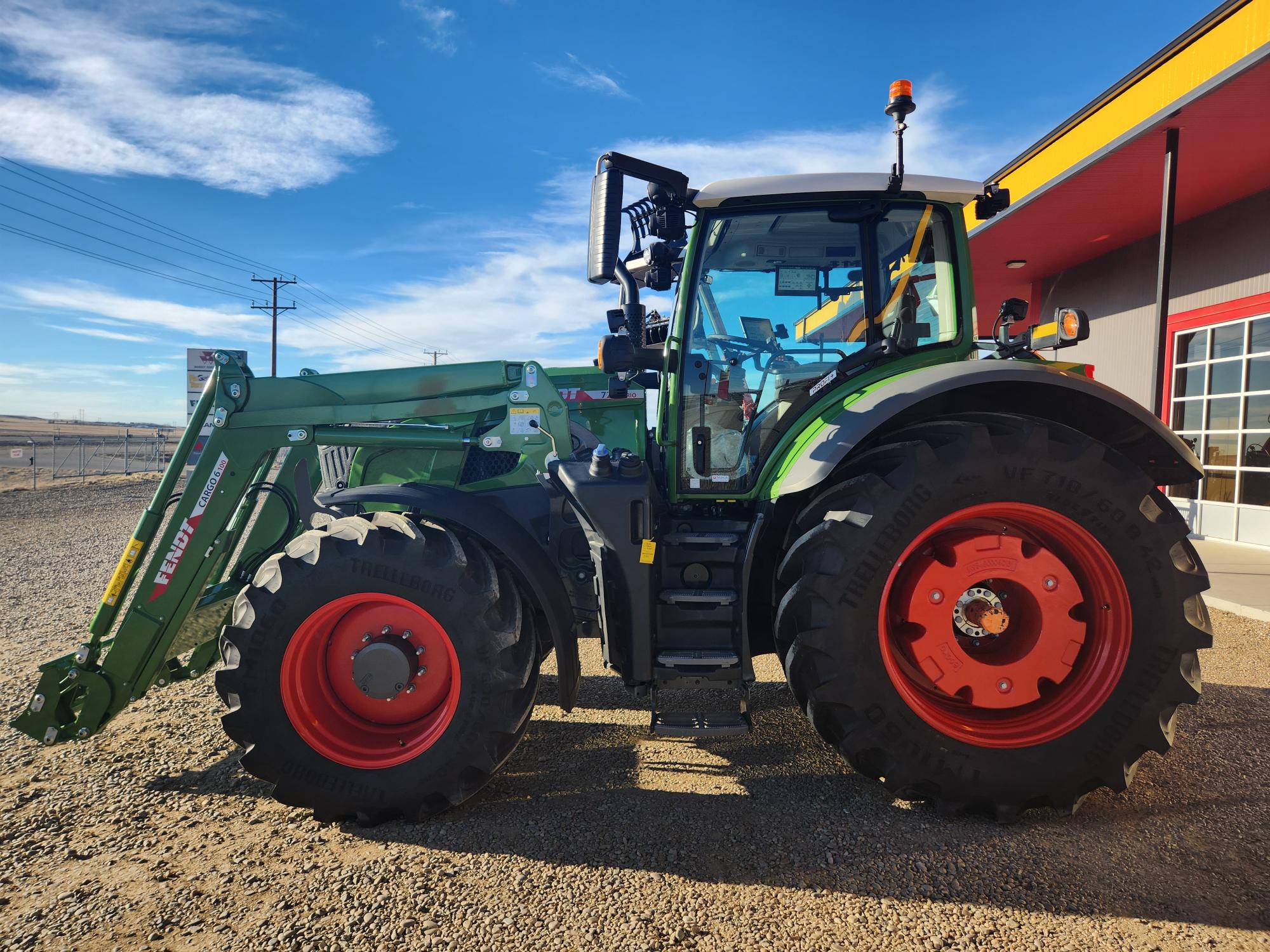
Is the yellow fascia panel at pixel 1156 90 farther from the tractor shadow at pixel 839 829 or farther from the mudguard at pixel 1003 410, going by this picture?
the tractor shadow at pixel 839 829

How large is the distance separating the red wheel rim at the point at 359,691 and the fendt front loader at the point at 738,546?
13 mm

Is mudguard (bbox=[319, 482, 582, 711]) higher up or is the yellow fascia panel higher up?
the yellow fascia panel

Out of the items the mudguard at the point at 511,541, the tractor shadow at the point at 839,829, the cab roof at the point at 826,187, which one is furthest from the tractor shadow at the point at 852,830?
the cab roof at the point at 826,187

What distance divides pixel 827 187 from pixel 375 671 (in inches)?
111

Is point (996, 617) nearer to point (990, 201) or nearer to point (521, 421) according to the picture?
point (990, 201)

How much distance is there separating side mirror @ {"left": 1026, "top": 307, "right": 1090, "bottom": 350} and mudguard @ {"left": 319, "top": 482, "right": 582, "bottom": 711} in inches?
87.1

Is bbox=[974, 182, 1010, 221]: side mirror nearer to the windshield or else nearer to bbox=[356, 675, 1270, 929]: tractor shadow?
the windshield

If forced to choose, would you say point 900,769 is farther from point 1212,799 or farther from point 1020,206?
point 1020,206

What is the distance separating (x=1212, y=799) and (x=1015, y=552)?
1317 mm

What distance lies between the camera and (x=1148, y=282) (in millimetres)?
10219

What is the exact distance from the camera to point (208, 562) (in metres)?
3.07

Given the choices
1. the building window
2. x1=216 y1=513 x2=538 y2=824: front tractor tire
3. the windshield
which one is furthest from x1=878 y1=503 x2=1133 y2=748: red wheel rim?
the building window

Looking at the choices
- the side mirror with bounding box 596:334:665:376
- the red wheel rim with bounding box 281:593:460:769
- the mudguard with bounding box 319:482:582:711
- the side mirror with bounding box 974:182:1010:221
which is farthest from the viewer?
the side mirror with bounding box 974:182:1010:221

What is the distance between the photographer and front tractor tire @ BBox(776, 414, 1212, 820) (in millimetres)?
2604
